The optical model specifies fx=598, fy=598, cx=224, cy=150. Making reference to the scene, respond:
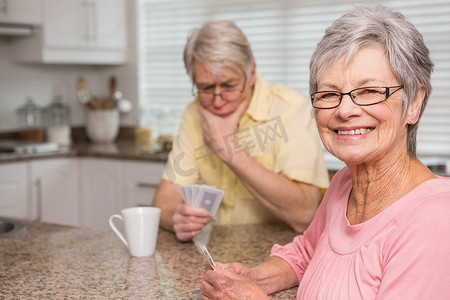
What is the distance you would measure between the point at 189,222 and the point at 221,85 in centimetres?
56

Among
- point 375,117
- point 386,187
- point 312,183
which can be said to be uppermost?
point 375,117

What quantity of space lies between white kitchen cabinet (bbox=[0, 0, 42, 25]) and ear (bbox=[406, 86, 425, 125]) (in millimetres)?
3092

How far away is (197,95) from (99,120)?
2.33 meters

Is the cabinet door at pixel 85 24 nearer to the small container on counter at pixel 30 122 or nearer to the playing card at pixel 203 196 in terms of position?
the small container on counter at pixel 30 122

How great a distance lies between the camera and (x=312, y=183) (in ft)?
6.04

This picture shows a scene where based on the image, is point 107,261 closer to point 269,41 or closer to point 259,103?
point 259,103

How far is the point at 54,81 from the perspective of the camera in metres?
4.38

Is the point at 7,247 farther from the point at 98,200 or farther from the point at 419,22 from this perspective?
the point at 419,22

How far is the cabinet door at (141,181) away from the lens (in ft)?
11.6

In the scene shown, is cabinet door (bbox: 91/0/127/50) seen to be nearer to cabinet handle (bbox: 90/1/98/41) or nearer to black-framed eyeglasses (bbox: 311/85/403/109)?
cabinet handle (bbox: 90/1/98/41)

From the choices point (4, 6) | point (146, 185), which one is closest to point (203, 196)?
point (146, 185)

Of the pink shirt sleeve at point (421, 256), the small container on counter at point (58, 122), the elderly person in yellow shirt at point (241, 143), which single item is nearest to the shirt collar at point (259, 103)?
the elderly person in yellow shirt at point (241, 143)

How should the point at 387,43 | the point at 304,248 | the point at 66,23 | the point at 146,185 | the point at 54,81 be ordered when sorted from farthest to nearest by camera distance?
1. the point at 54,81
2. the point at 66,23
3. the point at 146,185
4. the point at 304,248
5. the point at 387,43

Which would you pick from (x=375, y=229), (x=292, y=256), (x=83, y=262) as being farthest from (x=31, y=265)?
(x=375, y=229)
